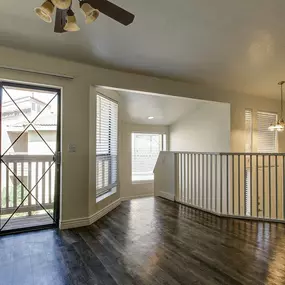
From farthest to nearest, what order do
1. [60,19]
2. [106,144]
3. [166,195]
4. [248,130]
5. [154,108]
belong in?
[154,108] → [248,130] → [166,195] → [106,144] → [60,19]

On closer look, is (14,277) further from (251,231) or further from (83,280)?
(251,231)

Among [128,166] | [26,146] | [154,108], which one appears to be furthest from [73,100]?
[128,166]

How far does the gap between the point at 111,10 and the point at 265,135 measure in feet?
18.6

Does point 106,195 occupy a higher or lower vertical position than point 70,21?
lower

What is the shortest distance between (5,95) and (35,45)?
2.61ft

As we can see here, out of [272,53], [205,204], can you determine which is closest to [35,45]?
[272,53]

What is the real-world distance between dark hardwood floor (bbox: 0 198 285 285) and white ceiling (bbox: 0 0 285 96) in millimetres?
2473

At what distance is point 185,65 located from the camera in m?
3.83

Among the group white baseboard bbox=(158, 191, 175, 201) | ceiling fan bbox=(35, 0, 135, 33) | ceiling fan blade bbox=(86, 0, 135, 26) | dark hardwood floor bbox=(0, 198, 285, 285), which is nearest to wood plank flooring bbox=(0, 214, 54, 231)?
dark hardwood floor bbox=(0, 198, 285, 285)

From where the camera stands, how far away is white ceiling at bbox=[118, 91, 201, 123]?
520 centimetres

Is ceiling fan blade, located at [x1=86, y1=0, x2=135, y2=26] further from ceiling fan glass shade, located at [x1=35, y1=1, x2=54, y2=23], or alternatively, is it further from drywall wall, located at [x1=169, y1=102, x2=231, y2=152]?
drywall wall, located at [x1=169, y1=102, x2=231, y2=152]

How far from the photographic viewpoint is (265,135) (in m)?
6.11

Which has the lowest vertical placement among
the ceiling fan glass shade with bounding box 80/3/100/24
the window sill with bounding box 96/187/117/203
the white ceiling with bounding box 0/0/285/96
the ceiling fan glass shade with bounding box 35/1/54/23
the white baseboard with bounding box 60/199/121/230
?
the white baseboard with bounding box 60/199/121/230

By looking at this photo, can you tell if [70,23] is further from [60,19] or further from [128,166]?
[128,166]
